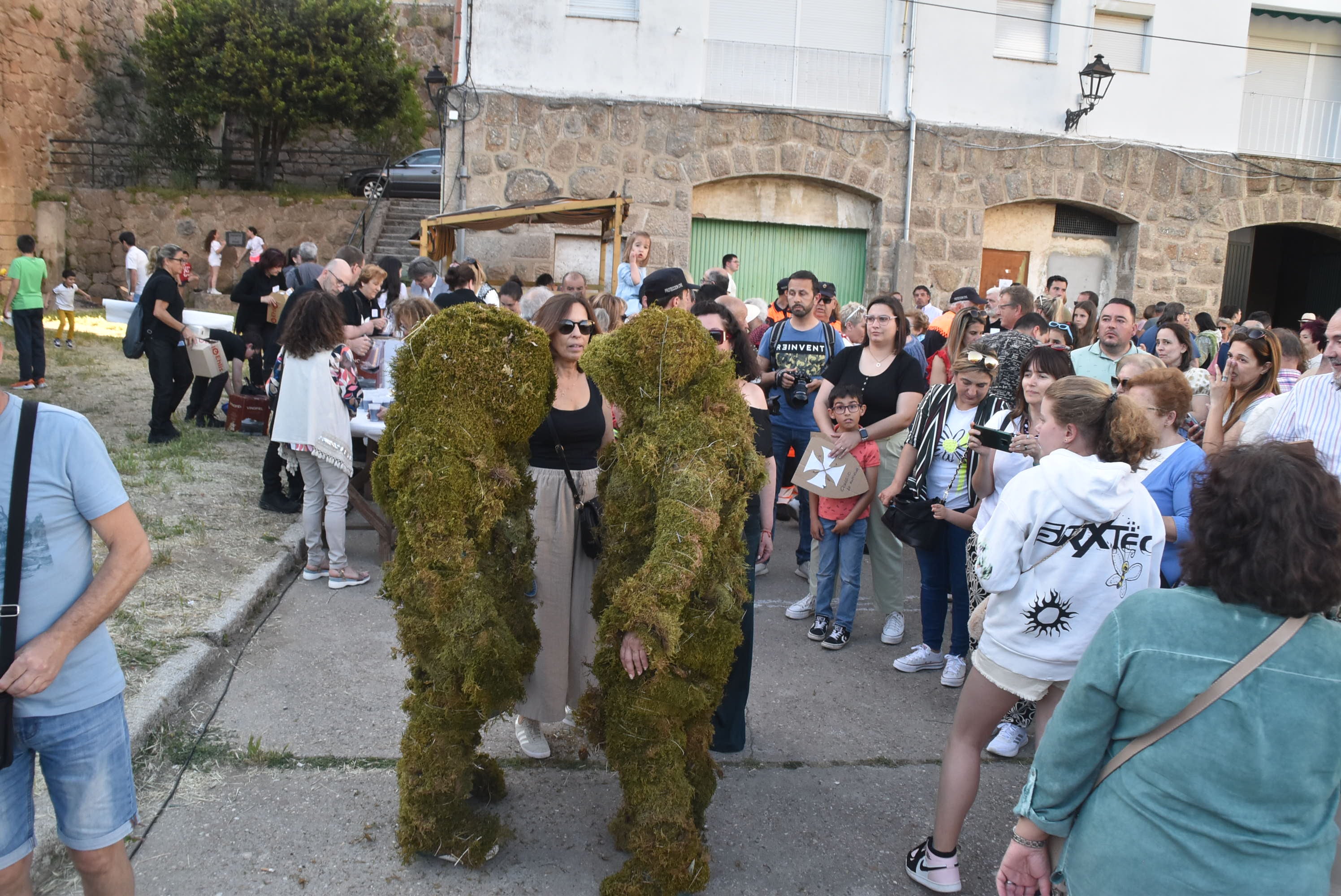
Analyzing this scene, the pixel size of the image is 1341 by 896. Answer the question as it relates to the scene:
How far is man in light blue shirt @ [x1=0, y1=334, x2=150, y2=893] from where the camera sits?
2297mm

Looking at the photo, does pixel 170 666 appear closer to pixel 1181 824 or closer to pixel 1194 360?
pixel 1181 824

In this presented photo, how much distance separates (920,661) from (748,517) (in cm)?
194

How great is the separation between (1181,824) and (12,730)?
269 cm

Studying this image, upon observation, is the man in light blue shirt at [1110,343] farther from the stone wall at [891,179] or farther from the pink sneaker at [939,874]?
the stone wall at [891,179]

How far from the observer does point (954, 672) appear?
493 cm

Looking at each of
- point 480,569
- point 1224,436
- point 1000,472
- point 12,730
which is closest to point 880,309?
point 1000,472

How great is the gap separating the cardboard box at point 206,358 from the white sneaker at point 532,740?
6.75 m

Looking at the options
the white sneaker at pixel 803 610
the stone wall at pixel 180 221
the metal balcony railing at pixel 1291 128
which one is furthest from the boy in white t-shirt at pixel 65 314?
the metal balcony railing at pixel 1291 128

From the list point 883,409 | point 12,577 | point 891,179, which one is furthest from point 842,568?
point 891,179

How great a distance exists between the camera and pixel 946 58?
1380 centimetres

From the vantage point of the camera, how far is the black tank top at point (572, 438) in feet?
12.1

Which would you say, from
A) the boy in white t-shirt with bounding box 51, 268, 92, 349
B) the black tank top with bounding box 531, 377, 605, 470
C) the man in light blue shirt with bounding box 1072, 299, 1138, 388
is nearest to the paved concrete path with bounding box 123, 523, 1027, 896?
the black tank top with bounding box 531, 377, 605, 470

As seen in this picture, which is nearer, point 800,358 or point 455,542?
point 455,542

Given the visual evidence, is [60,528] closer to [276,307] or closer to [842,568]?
[842,568]
